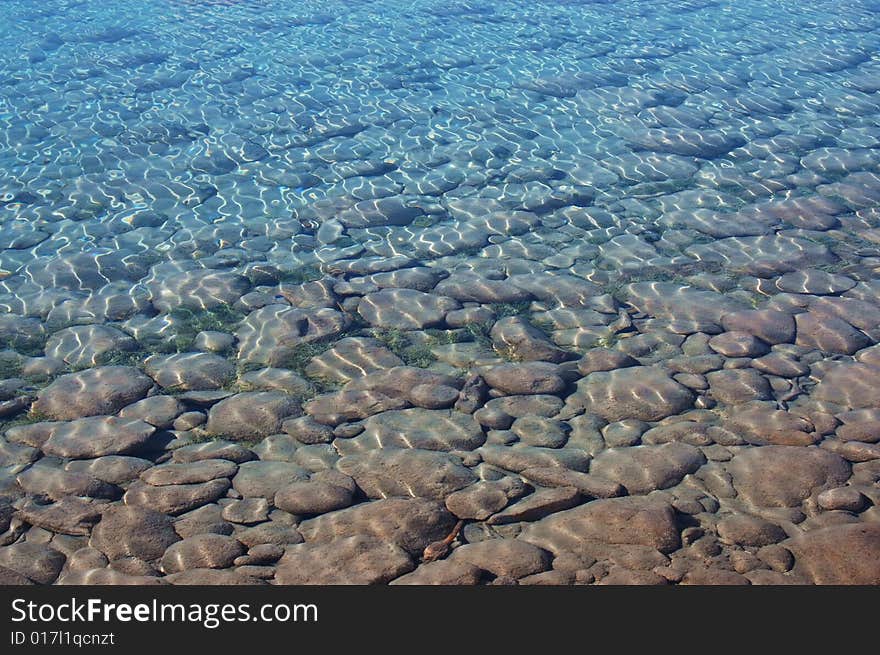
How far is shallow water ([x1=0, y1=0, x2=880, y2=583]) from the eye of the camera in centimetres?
481

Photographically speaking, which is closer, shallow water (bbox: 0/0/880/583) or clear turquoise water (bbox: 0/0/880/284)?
shallow water (bbox: 0/0/880/583)

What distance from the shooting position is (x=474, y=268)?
7777mm

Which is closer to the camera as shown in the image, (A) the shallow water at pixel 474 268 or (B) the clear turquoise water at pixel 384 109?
(A) the shallow water at pixel 474 268

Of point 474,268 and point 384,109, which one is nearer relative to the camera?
point 474,268

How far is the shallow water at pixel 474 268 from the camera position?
4.81 m

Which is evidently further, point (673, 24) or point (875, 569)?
point (673, 24)

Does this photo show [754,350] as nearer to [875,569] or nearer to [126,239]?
[875,569]

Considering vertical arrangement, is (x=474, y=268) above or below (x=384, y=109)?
below

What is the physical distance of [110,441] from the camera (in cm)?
515

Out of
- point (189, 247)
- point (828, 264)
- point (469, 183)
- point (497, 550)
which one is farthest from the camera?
point (469, 183)
